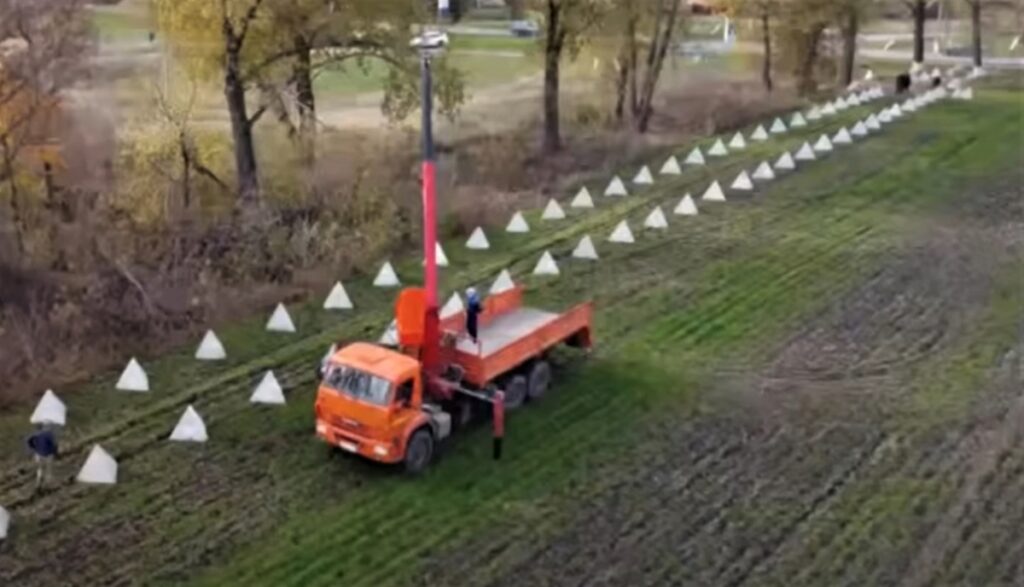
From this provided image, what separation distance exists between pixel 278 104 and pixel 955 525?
1834 centimetres

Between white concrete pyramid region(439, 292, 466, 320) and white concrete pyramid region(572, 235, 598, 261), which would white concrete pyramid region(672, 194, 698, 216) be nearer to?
white concrete pyramid region(572, 235, 598, 261)

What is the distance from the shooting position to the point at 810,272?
2392 centimetres

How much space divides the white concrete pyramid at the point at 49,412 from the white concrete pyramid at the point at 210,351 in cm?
248

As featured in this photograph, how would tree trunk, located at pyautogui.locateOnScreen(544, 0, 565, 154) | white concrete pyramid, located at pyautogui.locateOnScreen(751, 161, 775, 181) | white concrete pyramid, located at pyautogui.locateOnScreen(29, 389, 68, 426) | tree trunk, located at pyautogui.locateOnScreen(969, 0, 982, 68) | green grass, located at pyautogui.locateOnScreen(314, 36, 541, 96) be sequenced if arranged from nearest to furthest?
1. white concrete pyramid, located at pyautogui.locateOnScreen(29, 389, 68, 426)
2. white concrete pyramid, located at pyautogui.locateOnScreen(751, 161, 775, 181)
3. tree trunk, located at pyautogui.locateOnScreen(544, 0, 565, 154)
4. green grass, located at pyautogui.locateOnScreen(314, 36, 541, 96)
5. tree trunk, located at pyautogui.locateOnScreen(969, 0, 982, 68)

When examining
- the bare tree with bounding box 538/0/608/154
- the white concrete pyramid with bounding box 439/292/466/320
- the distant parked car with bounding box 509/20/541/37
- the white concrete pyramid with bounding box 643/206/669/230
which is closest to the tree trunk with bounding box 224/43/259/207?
the white concrete pyramid with bounding box 643/206/669/230

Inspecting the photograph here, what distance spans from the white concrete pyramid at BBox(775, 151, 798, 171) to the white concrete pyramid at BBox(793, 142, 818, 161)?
0.41 m

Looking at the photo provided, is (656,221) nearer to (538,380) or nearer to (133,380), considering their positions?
(538,380)

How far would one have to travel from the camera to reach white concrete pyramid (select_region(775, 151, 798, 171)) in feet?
105

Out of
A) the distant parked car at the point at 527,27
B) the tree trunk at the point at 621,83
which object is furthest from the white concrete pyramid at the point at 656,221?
the tree trunk at the point at 621,83

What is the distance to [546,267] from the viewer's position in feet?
76.2

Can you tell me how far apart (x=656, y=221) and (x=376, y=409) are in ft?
40.2

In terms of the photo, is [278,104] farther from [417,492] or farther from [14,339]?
[417,492]

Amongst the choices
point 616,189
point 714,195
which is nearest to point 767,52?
point 616,189

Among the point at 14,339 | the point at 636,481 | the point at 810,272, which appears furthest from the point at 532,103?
the point at 636,481
